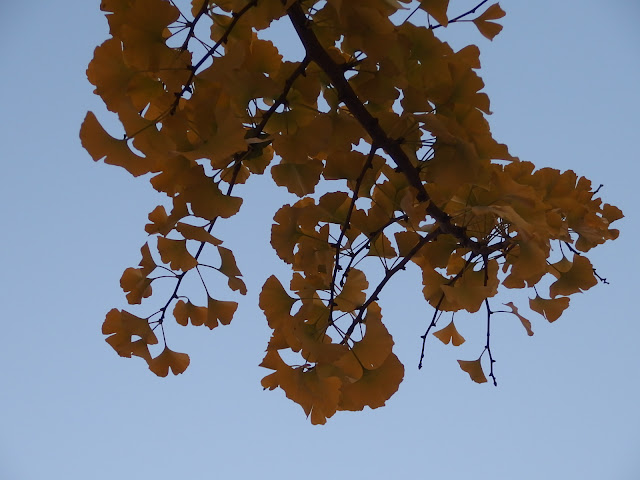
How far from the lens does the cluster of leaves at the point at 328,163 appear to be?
47 centimetres

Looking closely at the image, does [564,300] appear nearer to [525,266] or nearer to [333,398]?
[525,266]

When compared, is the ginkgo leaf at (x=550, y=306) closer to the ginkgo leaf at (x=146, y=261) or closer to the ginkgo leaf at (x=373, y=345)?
the ginkgo leaf at (x=373, y=345)

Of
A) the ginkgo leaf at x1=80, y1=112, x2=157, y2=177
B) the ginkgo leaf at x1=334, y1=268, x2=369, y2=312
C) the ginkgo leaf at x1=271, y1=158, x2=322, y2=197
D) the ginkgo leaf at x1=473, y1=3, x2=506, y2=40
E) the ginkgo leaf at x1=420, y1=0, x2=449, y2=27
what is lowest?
the ginkgo leaf at x1=334, y1=268, x2=369, y2=312

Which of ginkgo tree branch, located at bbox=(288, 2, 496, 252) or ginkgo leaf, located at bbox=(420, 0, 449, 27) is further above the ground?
ginkgo leaf, located at bbox=(420, 0, 449, 27)

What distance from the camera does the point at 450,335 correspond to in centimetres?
72

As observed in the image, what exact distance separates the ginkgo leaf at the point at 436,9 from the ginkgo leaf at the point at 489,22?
8cm

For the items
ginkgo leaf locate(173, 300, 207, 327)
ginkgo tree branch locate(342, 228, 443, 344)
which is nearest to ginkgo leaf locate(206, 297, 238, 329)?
ginkgo leaf locate(173, 300, 207, 327)

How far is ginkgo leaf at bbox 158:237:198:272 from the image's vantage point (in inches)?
22.6

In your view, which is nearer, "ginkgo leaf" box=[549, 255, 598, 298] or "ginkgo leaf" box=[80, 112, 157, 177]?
"ginkgo leaf" box=[80, 112, 157, 177]

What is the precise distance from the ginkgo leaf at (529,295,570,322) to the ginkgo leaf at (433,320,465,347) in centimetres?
10

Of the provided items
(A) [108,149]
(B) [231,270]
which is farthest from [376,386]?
(A) [108,149]

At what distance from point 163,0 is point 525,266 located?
338 mm

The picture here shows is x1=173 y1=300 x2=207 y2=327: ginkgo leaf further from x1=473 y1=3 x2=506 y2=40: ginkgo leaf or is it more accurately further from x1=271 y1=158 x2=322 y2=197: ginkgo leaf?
x1=473 y1=3 x2=506 y2=40: ginkgo leaf

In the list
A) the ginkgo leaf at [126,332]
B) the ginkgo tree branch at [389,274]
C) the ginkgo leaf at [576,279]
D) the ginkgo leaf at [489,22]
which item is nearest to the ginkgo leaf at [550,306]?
the ginkgo leaf at [576,279]
